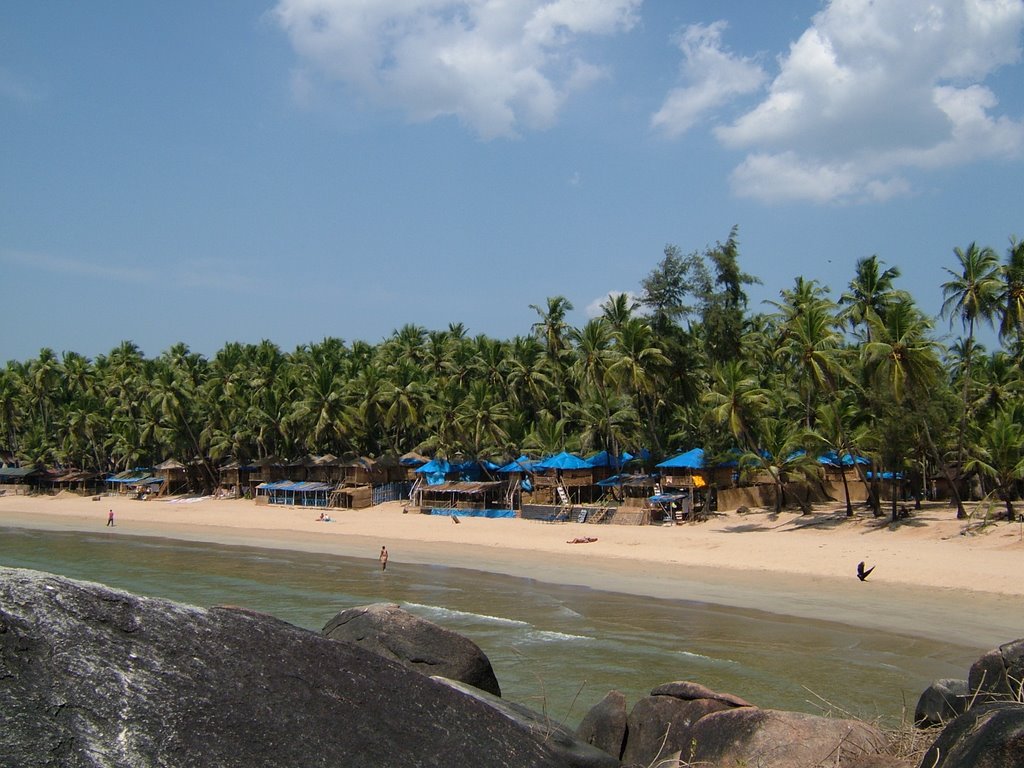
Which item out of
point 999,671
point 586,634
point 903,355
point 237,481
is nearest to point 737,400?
point 903,355

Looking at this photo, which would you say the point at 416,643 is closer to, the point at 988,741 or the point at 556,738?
the point at 556,738

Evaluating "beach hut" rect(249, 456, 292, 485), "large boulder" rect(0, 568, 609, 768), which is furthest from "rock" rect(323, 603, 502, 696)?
"beach hut" rect(249, 456, 292, 485)

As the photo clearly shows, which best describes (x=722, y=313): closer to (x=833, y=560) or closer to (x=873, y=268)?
(x=873, y=268)

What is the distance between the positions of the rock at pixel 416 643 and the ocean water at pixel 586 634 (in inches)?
32.8

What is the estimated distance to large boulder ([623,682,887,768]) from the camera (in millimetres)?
6270

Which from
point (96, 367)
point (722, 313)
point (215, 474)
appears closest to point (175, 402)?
point (215, 474)

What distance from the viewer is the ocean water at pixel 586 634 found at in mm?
15172

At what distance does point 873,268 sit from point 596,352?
47.7 ft

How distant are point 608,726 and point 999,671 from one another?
3594mm

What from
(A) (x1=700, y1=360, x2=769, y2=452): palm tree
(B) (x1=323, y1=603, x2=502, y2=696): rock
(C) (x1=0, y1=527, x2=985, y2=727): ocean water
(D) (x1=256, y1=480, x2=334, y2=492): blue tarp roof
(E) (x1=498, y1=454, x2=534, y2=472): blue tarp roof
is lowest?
(C) (x1=0, y1=527, x2=985, y2=727): ocean water

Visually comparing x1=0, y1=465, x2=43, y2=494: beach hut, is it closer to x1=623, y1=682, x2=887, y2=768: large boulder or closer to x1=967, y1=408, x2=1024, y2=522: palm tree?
x1=967, y1=408, x2=1024, y2=522: palm tree

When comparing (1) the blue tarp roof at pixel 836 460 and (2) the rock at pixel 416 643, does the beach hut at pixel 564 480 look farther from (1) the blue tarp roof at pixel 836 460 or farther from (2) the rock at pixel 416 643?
(2) the rock at pixel 416 643

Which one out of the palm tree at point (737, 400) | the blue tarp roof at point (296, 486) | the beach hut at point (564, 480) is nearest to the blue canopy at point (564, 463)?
the beach hut at point (564, 480)

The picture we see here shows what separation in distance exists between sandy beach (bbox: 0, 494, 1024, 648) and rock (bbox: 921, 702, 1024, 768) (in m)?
15.7
